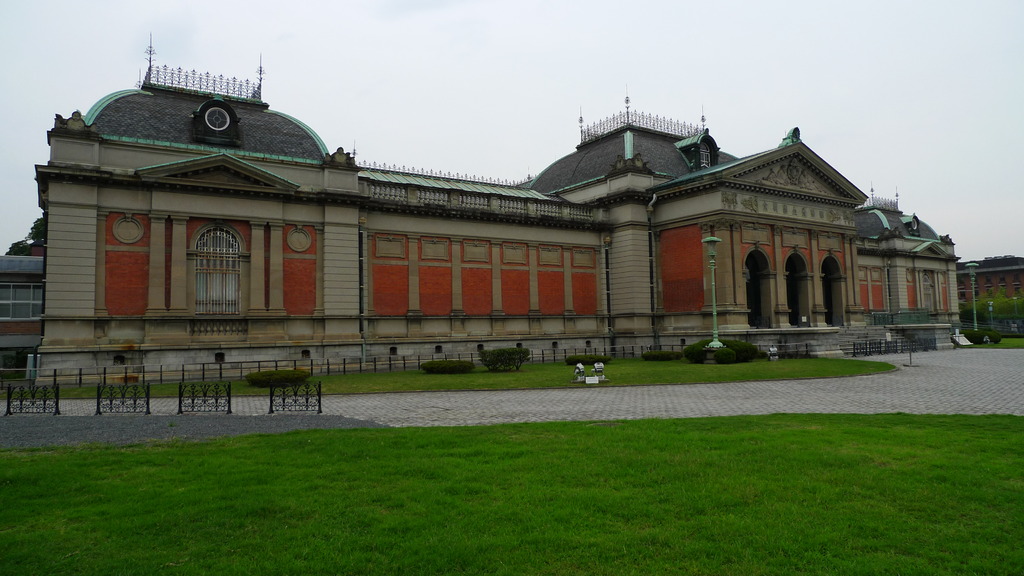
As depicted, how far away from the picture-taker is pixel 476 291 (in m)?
38.7

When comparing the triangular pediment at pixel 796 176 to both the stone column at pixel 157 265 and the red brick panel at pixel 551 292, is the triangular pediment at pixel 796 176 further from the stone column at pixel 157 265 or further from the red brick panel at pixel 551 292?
the stone column at pixel 157 265

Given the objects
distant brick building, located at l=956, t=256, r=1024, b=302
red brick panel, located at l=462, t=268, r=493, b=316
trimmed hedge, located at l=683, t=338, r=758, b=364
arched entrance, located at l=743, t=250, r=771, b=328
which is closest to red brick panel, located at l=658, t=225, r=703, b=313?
arched entrance, located at l=743, t=250, r=771, b=328

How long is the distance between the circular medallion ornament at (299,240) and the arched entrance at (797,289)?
30462mm

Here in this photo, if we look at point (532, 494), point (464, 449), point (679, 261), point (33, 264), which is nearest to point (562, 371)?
point (679, 261)

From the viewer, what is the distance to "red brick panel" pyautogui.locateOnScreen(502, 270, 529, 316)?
39.9 metres

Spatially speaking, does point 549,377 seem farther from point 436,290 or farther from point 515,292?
point 515,292

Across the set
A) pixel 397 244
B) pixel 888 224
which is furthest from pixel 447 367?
pixel 888 224

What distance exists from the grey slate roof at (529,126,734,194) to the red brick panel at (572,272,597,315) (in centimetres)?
758

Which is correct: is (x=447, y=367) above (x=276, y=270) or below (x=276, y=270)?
below

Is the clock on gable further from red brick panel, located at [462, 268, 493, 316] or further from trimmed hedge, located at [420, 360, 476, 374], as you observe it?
trimmed hedge, located at [420, 360, 476, 374]

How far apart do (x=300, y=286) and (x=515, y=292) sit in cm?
1344

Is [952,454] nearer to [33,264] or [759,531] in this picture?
[759,531]

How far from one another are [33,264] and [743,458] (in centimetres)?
4838

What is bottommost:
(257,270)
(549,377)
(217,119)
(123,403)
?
(549,377)
